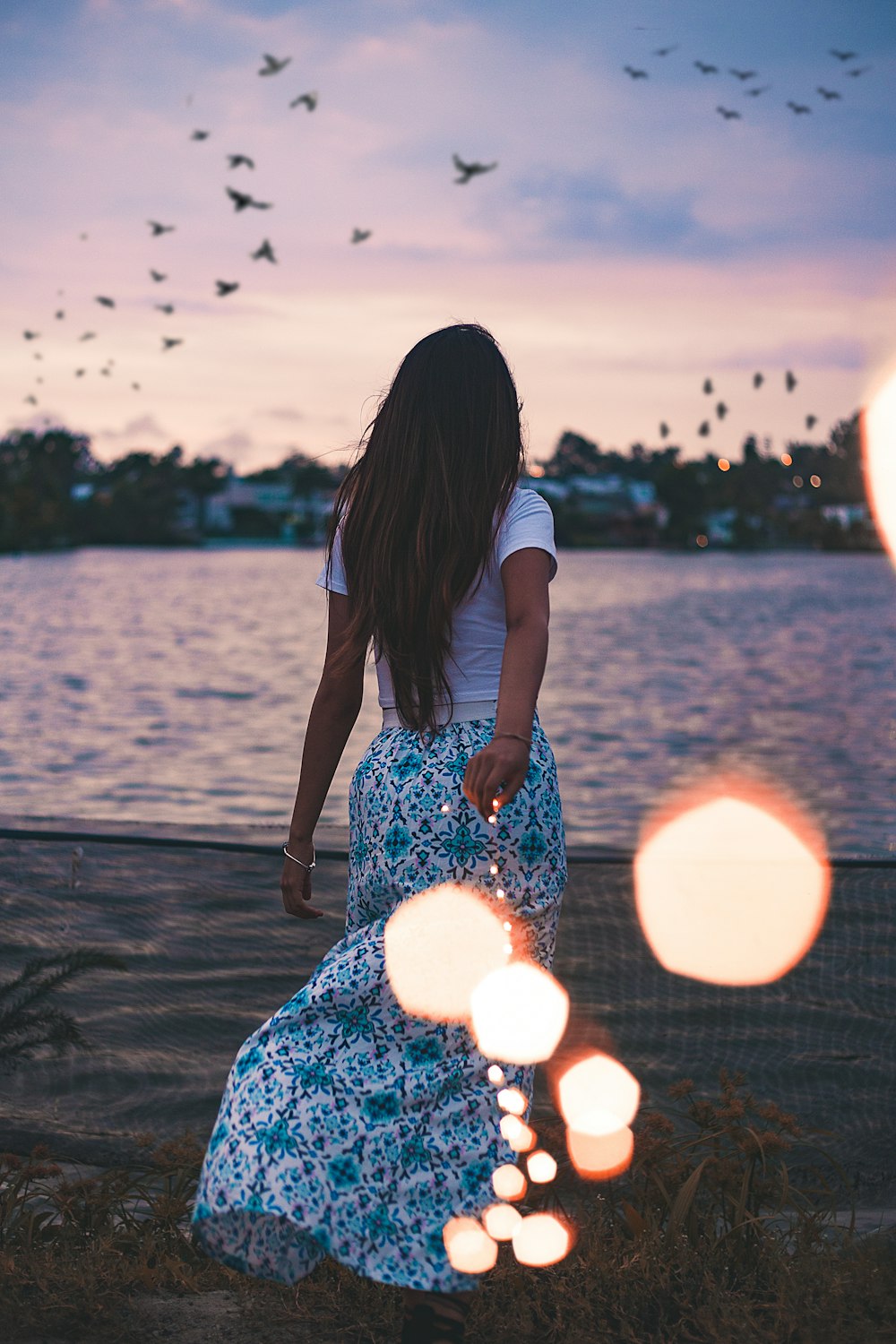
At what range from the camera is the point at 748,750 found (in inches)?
801

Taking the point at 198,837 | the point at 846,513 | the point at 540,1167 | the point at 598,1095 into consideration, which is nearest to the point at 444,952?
the point at 540,1167

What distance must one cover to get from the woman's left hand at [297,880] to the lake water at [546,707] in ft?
31.1

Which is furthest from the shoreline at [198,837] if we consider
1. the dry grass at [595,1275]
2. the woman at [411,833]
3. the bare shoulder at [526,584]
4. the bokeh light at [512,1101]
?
the bare shoulder at [526,584]

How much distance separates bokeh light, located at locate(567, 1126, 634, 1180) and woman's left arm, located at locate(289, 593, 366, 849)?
3.46ft

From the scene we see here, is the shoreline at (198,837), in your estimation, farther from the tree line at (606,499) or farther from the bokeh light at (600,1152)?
the tree line at (606,499)

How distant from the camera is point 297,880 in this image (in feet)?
9.13

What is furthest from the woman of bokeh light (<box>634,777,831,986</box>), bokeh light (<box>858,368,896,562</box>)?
bokeh light (<box>858,368,896,562</box>)

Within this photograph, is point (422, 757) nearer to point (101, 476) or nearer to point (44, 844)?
point (44, 844)

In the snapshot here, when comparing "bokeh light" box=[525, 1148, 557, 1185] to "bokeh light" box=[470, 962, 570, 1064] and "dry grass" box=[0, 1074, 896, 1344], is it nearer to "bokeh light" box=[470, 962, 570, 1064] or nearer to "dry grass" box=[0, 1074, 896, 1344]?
"dry grass" box=[0, 1074, 896, 1344]

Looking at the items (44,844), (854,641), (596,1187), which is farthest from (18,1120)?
(854,641)

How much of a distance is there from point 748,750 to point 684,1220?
17.8 meters

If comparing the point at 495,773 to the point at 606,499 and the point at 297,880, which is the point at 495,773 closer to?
the point at 297,880

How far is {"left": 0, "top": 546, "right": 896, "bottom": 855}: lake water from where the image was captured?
49.4ft

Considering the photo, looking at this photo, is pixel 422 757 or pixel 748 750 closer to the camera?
pixel 422 757
